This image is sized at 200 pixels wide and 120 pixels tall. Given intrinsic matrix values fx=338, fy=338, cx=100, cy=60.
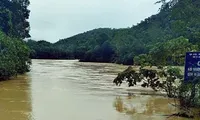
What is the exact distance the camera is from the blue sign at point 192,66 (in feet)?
27.2

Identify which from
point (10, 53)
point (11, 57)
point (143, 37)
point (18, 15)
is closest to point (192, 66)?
point (11, 57)

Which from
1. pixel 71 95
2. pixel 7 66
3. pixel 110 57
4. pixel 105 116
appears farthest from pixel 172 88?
pixel 110 57

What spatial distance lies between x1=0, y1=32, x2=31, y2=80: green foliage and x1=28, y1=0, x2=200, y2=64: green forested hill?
7.48 metres

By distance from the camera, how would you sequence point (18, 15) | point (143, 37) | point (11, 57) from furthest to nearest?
1. point (143, 37)
2. point (18, 15)
3. point (11, 57)

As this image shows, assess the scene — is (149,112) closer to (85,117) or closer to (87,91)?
(85,117)

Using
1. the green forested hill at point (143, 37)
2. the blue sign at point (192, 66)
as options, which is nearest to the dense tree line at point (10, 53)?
the green forested hill at point (143, 37)

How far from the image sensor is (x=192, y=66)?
27.4 ft

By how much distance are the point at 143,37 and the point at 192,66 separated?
43.2 m

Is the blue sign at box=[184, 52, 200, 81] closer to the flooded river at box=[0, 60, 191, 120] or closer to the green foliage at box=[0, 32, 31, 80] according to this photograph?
the flooded river at box=[0, 60, 191, 120]

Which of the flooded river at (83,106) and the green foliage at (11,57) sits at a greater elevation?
the green foliage at (11,57)

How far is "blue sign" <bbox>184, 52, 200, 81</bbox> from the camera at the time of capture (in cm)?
830

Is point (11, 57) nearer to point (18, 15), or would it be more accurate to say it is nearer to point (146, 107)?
point (146, 107)

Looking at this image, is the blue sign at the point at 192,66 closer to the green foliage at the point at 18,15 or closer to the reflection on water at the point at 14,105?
the reflection on water at the point at 14,105

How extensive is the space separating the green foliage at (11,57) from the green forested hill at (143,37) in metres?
7.48
